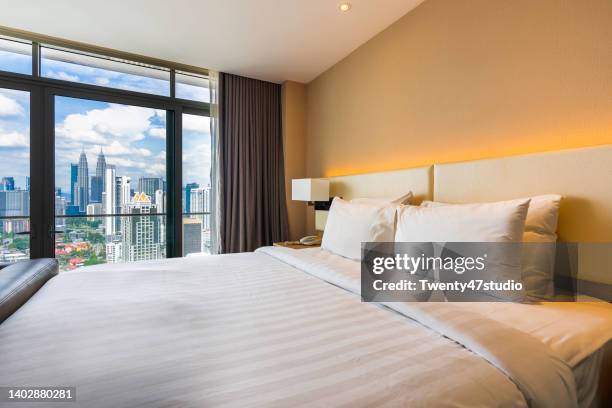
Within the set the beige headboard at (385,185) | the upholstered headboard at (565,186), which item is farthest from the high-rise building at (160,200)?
the upholstered headboard at (565,186)

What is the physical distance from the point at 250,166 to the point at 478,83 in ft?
8.14

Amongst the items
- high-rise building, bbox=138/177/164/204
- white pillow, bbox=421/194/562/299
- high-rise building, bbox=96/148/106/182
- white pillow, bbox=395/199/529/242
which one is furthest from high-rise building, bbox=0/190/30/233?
white pillow, bbox=421/194/562/299

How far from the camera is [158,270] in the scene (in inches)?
70.8

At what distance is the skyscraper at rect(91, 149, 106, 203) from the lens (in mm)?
3082

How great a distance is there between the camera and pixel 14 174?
9.04 ft

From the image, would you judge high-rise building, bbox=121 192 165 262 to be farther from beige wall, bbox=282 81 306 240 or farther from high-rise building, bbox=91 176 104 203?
beige wall, bbox=282 81 306 240

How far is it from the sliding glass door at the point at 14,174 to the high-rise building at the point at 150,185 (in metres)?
0.92

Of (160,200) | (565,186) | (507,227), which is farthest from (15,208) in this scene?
(565,186)

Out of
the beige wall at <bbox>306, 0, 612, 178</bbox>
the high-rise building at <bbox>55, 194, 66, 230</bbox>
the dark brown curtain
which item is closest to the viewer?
the beige wall at <bbox>306, 0, 612, 178</bbox>

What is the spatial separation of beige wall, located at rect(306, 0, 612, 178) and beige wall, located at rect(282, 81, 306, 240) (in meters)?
0.84

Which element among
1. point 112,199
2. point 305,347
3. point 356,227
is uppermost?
point 112,199

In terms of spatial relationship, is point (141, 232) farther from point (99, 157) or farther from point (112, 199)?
point (99, 157)

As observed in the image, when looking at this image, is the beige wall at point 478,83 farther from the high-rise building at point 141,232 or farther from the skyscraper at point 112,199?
the skyscraper at point 112,199

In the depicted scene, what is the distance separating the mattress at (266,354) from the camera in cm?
68
